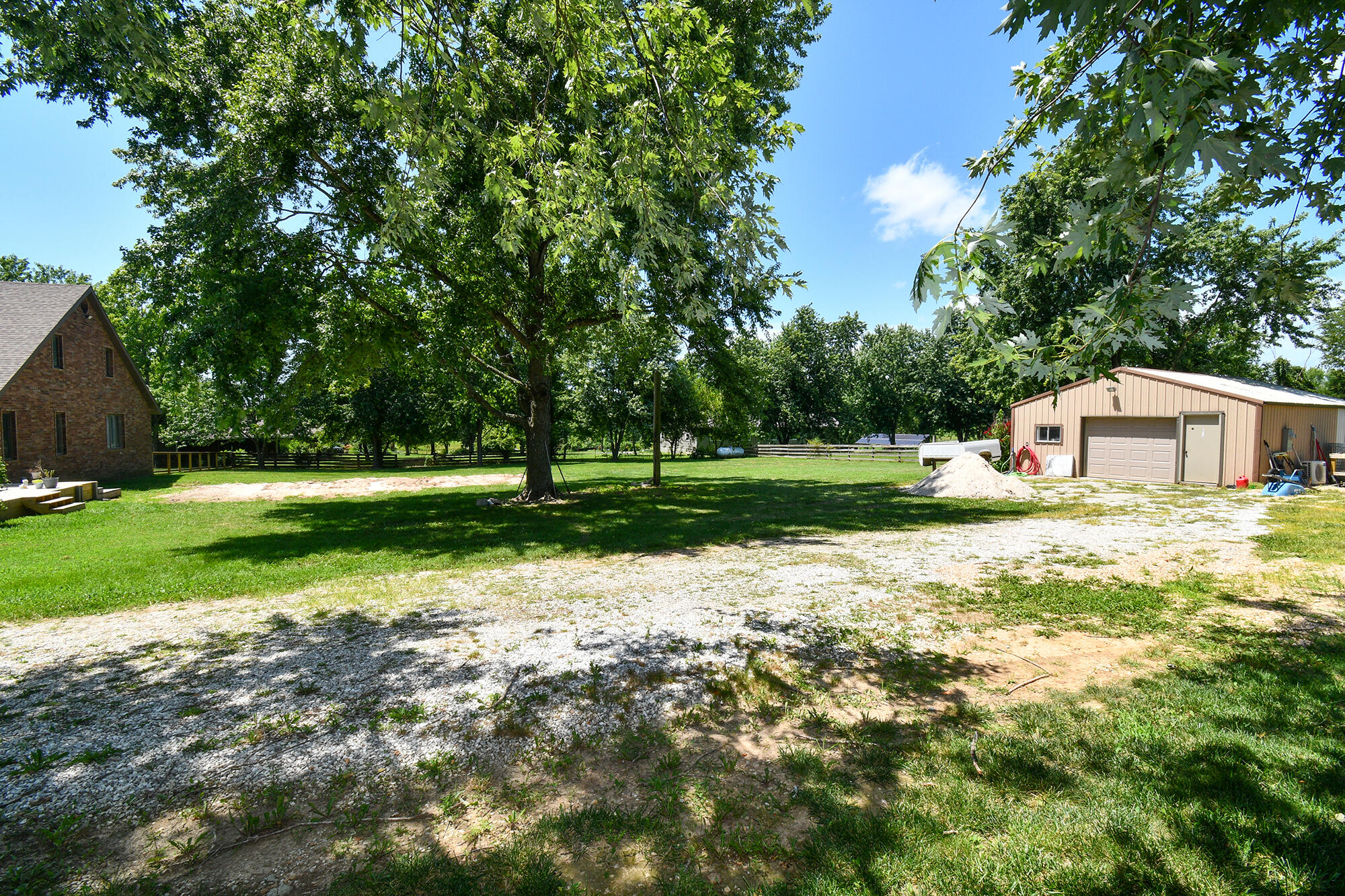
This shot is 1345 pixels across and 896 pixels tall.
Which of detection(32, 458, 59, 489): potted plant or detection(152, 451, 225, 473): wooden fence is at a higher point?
detection(32, 458, 59, 489): potted plant

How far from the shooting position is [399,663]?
179 inches

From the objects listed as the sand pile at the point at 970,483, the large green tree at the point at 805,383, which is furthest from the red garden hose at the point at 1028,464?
the large green tree at the point at 805,383

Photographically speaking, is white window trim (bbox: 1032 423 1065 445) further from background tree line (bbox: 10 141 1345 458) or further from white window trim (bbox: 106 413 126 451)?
white window trim (bbox: 106 413 126 451)

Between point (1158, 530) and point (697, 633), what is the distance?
932cm

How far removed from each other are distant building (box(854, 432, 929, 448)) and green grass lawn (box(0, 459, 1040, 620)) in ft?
98.0

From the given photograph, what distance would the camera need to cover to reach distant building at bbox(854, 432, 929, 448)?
154 feet

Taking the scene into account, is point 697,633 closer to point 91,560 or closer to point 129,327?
point 91,560

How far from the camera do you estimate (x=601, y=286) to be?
13.1 metres

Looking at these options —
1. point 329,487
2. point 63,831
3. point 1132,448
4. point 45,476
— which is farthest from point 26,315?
point 1132,448

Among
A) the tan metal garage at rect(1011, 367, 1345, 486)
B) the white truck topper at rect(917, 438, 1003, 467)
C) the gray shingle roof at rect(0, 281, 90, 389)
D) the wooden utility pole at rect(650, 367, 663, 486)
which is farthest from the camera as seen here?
the white truck topper at rect(917, 438, 1003, 467)

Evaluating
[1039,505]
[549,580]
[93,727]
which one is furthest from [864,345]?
[93,727]

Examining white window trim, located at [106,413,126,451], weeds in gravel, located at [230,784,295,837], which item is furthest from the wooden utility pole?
white window trim, located at [106,413,126,451]

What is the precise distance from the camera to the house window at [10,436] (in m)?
17.4

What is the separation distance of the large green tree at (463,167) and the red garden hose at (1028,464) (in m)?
13.6
